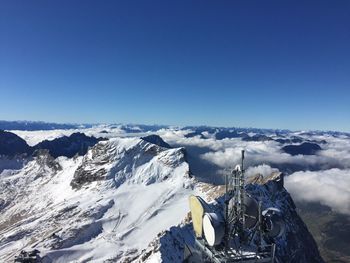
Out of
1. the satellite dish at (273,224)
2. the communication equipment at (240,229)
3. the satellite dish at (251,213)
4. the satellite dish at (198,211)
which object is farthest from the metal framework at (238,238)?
the satellite dish at (198,211)

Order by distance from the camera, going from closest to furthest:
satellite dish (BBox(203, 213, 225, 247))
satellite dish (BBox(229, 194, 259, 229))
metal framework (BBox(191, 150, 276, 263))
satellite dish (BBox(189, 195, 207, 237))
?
satellite dish (BBox(203, 213, 225, 247))
metal framework (BBox(191, 150, 276, 263))
satellite dish (BBox(229, 194, 259, 229))
satellite dish (BBox(189, 195, 207, 237))

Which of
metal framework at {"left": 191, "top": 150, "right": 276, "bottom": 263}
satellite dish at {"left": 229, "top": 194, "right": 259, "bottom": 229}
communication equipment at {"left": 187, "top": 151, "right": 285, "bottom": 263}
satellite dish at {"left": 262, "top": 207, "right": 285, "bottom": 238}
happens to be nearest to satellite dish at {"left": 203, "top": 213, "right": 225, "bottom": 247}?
communication equipment at {"left": 187, "top": 151, "right": 285, "bottom": 263}

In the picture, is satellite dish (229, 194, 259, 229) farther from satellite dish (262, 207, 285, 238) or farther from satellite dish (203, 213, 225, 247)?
satellite dish (203, 213, 225, 247)

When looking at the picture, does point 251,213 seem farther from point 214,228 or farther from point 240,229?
point 214,228

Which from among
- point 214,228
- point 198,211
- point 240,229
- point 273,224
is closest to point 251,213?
point 240,229

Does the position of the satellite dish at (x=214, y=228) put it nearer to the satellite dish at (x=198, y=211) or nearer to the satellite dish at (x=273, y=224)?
the satellite dish at (x=198, y=211)

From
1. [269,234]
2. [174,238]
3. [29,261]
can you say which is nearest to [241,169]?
[269,234]
